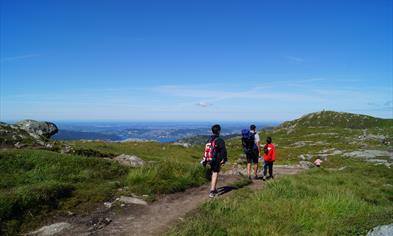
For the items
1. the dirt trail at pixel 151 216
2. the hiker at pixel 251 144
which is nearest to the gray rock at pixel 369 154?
the hiker at pixel 251 144

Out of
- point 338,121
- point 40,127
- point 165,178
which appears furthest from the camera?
point 338,121

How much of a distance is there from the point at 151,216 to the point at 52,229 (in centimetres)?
299

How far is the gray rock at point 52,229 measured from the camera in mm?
8422

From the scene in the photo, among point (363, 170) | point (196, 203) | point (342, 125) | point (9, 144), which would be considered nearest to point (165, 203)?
point (196, 203)

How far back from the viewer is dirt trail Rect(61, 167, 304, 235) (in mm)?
8852

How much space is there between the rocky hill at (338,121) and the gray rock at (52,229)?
5753 inches

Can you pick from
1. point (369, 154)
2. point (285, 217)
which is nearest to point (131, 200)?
point (285, 217)

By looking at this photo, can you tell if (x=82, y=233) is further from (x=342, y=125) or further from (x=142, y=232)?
(x=342, y=125)

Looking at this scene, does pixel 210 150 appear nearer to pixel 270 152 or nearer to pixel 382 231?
pixel 270 152

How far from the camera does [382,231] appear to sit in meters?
7.58

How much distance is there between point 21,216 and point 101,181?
513cm

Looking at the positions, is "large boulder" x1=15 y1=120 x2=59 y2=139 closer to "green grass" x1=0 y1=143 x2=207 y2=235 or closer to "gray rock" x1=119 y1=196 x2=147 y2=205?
"green grass" x1=0 y1=143 x2=207 y2=235

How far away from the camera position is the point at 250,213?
9.67 meters

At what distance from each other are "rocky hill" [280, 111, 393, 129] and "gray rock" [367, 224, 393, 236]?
142471 mm
